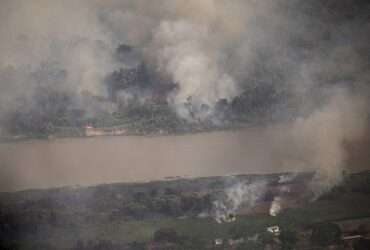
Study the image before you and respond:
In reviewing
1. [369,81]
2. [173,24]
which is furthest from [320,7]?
[173,24]

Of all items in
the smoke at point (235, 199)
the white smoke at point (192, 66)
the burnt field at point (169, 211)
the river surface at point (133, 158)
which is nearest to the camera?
the burnt field at point (169, 211)

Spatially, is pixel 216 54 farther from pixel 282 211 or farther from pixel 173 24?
pixel 282 211

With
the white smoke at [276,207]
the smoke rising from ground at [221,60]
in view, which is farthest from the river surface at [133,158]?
the white smoke at [276,207]

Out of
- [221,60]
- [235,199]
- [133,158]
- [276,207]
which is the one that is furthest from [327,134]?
[133,158]

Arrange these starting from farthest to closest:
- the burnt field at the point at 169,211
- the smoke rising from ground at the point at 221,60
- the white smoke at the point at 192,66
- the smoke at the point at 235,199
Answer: the white smoke at the point at 192,66, the smoke rising from ground at the point at 221,60, the smoke at the point at 235,199, the burnt field at the point at 169,211

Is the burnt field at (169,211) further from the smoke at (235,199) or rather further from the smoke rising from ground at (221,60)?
the smoke rising from ground at (221,60)

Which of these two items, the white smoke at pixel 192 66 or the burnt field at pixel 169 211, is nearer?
the burnt field at pixel 169 211
